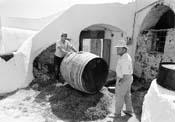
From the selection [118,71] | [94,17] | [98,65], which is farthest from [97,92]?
[94,17]

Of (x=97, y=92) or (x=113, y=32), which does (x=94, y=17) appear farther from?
(x=97, y=92)

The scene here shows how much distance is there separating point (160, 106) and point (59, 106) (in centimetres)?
249

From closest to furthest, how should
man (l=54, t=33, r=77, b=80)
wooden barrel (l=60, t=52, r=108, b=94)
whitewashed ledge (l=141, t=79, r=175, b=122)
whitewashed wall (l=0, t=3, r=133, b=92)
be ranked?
whitewashed ledge (l=141, t=79, r=175, b=122), wooden barrel (l=60, t=52, r=108, b=94), man (l=54, t=33, r=77, b=80), whitewashed wall (l=0, t=3, r=133, b=92)

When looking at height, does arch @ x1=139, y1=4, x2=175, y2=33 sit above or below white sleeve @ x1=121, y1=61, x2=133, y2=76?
above

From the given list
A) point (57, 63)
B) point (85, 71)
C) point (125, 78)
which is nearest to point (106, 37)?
point (57, 63)

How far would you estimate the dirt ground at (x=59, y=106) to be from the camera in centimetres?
315

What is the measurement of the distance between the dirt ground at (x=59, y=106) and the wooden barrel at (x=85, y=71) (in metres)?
0.27

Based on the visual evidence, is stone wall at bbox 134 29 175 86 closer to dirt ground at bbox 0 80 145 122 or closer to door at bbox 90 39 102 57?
dirt ground at bbox 0 80 145 122

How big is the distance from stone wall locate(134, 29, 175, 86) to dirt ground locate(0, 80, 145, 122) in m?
1.33

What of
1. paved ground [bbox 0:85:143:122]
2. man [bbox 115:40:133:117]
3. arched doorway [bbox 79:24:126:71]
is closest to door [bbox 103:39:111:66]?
arched doorway [bbox 79:24:126:71]

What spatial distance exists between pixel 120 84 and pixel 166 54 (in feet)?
7.02

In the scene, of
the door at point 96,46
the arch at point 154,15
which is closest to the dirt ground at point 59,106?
the arch at point 154,15

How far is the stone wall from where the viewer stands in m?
4.32

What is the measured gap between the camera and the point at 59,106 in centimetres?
347
